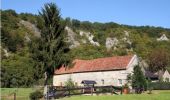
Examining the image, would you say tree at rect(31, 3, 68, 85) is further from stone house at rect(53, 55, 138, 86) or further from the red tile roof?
the red tile roof

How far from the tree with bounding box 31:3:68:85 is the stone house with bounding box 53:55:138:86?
16519 millimetres

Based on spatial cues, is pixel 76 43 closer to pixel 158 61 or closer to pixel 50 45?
pixel 158 61

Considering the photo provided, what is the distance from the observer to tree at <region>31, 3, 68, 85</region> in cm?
4519

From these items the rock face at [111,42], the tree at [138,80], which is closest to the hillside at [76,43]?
the rock face at [111,42]

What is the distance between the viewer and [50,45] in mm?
45375

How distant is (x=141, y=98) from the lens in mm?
33406

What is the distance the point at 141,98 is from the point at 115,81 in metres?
33.2

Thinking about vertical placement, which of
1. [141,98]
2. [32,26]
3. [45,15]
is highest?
[32,26]

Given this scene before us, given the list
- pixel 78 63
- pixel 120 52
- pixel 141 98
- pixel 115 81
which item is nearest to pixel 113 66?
pixel 115 81

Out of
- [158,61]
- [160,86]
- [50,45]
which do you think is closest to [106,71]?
[160,86]

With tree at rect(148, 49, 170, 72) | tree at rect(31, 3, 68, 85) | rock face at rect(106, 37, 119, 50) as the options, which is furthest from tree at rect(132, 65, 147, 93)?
rock face at rect(106, 37, 119, 50)

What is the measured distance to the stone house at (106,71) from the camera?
66312 millimetres

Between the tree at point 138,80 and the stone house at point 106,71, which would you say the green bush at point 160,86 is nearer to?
the stone house at point 106,71

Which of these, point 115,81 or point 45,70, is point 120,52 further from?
point 45,70
